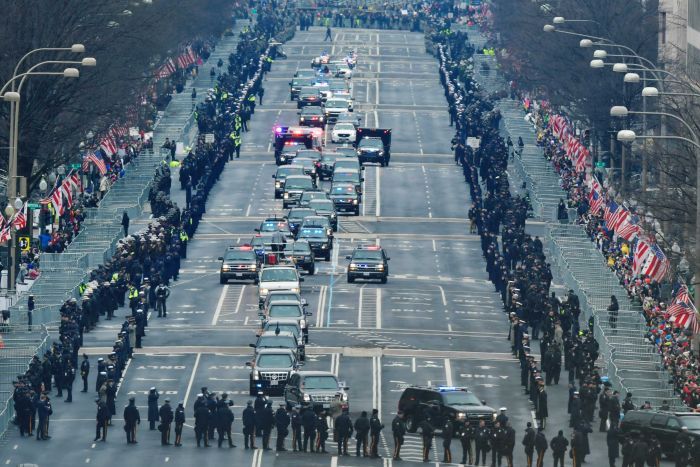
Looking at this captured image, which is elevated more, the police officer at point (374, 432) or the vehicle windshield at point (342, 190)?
the police officer at point (374, 432)

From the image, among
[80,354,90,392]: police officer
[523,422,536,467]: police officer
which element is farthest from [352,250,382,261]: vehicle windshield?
[523,422,536,467]: police officer

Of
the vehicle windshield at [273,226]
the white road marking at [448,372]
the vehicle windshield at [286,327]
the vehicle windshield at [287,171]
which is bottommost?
the vehicle windshield at [287,171]

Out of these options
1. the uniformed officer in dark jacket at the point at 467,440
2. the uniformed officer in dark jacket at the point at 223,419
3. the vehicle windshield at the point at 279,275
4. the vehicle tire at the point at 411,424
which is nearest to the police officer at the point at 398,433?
the uniformed officer in dark jacket at the point at 467,440

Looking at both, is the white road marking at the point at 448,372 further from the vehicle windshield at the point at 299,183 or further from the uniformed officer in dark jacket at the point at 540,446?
the vehicle windshield at the point at 299,183

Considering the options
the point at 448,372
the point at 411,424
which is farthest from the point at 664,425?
the point at 448,372

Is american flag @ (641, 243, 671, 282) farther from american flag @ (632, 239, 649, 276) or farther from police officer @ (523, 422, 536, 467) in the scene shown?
police officer @ (523, 422, 536, 467)

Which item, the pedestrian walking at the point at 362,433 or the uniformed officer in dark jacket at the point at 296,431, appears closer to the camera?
the pedestrian walking at the point at 362,433
